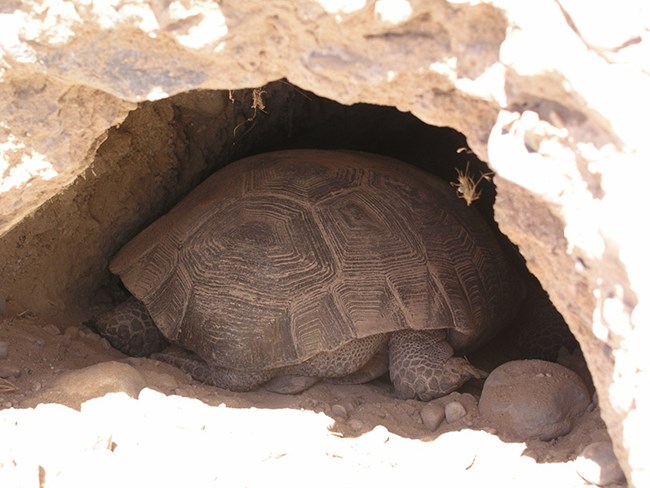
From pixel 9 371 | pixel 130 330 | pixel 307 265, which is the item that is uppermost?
pixel 9 371

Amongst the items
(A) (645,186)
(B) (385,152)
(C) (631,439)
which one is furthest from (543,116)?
(B) (385,152)

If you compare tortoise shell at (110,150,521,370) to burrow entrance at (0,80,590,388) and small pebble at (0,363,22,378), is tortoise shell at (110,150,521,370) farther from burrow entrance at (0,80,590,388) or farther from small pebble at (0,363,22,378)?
small pebble at (0,363,22,378)

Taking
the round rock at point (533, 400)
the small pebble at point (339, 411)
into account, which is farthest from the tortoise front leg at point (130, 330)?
the round rock at point (533, 400)

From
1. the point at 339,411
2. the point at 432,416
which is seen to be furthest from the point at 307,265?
the point at 432,416

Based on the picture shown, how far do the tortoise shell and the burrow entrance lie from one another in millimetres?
234

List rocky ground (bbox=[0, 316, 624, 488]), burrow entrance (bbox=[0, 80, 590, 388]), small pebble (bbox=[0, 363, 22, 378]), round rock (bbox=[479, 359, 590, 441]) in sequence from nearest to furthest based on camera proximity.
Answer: rocky ground (bbox=[0, 316, 624, 488]) → round rock (bbox=[479, 359, 590, 441]) → small pebble (bbox=[0, 363, 22, 378]) → burrow entrance (bbox=[0, 80, 590, 388])

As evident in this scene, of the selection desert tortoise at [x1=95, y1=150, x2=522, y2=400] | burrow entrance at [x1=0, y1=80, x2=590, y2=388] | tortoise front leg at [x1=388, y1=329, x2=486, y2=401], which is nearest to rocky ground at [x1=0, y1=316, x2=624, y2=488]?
tortoise front leg at [x1=388, y1=329, x2=486, y2=401]

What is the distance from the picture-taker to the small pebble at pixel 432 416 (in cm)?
336

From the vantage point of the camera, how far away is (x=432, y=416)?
3.39 metres

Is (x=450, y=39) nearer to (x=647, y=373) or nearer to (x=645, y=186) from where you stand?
(x=645, y=186)

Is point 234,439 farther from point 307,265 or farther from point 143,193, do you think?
point 143,193

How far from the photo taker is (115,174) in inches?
171

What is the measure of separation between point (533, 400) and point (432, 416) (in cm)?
47

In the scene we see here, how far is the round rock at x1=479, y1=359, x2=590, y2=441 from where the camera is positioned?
3.07 metres
